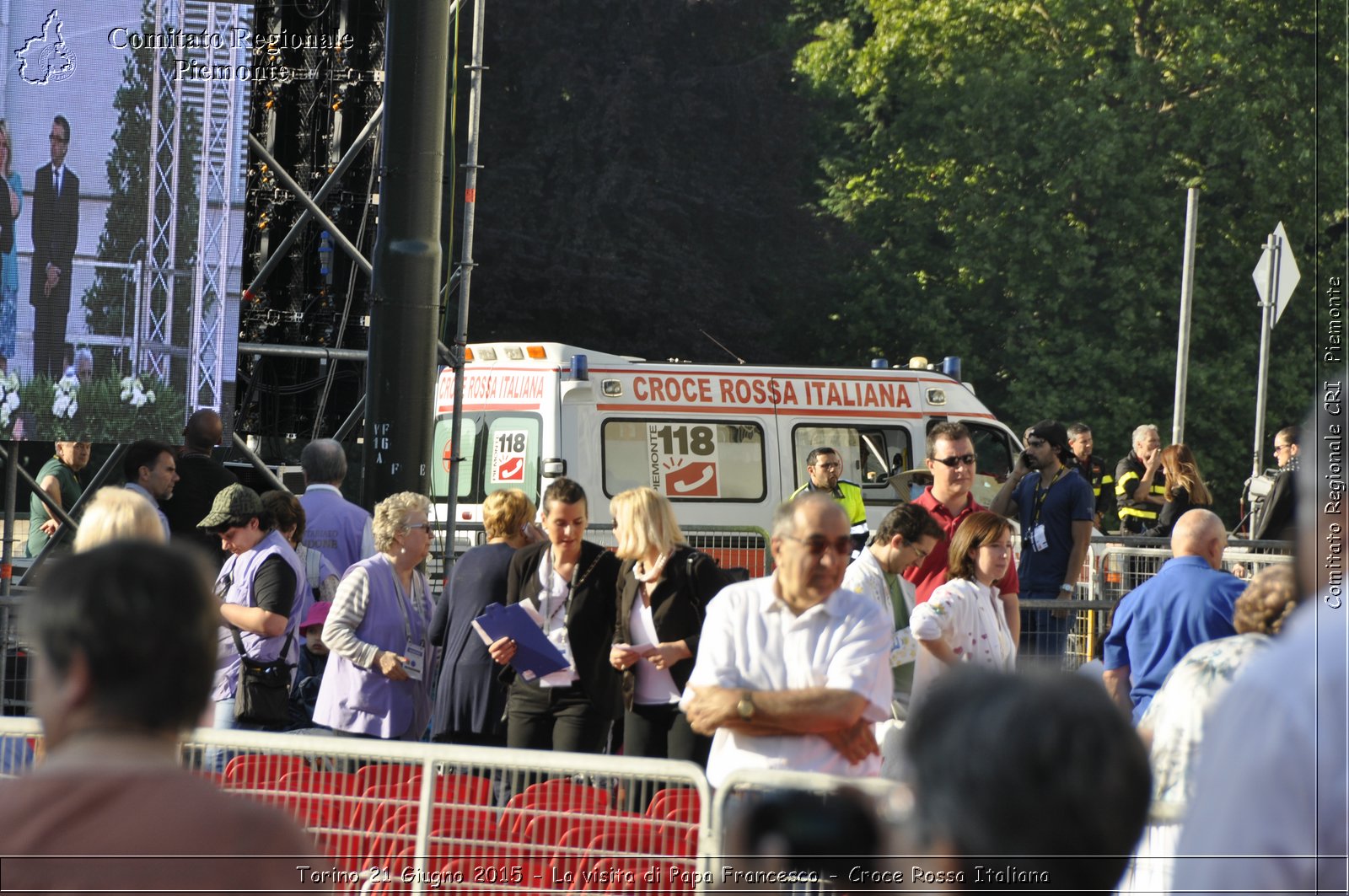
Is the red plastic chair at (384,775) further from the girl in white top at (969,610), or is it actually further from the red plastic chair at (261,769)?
the girl in white top at (969,610)

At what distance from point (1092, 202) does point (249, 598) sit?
25.5 m

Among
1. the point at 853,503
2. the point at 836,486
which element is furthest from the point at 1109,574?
the point at 836,486

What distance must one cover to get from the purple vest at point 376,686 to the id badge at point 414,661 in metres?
0.03

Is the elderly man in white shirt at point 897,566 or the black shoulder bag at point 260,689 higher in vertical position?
the elderly man in white shirt at point 897,566

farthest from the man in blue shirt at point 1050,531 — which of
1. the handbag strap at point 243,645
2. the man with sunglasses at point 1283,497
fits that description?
the handbag strap at point 243,645

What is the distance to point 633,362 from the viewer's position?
14781 millimetres

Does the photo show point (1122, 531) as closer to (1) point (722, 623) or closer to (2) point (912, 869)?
(1) point (722, 623)

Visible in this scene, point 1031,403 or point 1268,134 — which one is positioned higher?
point 1268,134

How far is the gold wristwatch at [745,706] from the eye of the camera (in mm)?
4879

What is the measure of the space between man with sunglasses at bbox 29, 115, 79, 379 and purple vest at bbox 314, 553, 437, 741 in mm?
2516

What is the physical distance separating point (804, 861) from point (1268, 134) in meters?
30.1

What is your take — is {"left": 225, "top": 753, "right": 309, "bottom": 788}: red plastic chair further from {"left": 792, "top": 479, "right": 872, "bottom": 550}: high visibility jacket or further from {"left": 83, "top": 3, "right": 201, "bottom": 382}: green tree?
{"left": 792, "top": 479, "right": 872, "bottom": 550}: high visibility jacket

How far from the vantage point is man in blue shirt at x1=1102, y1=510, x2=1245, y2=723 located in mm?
Answer: 6016

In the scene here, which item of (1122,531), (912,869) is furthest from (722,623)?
(1122,531)
